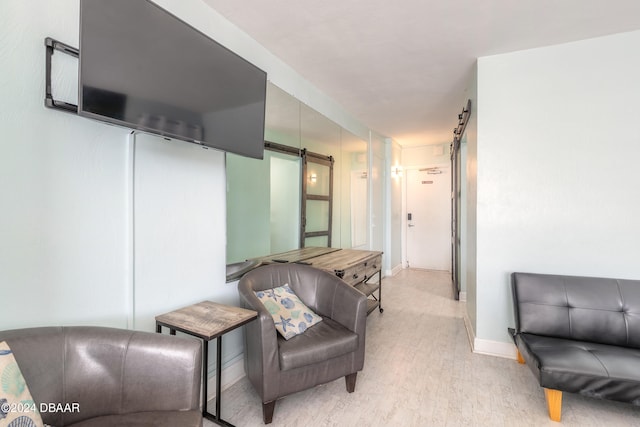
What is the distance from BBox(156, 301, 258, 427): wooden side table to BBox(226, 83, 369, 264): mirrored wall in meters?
0.59

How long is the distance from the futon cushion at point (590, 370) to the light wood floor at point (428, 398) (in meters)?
0.28

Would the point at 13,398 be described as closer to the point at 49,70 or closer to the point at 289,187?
the point at 49,70

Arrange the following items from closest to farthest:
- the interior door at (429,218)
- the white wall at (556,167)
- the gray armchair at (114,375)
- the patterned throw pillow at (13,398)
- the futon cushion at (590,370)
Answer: the patterned throw pillow at (13,398), the gray armchair at (114,375), the futon cushion at (590,370), the white wall at (556,167), the interior door at (429,218)

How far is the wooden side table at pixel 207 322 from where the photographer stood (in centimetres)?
141

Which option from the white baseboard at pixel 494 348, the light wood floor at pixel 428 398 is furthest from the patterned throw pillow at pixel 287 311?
the white baseboard at pixel 494 348

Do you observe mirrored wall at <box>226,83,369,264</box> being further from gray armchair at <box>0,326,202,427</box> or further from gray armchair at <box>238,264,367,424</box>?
gray armchair at <box>0,326,202,427</box>

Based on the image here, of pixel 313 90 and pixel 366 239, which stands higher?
pixel 313 90

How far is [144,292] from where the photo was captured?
162 cm

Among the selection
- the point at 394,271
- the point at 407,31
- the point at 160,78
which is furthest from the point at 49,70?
the point at 394,271

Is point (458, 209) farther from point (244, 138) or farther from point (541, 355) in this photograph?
point (244, 138)

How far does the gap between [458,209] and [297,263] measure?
112 inches

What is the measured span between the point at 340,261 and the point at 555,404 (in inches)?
68.2

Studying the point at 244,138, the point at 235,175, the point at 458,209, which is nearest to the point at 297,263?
the point at 235,175

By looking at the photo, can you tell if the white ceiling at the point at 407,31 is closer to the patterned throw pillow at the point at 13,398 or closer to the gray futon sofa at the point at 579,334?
the gray futon sofa at the point at 579,334
